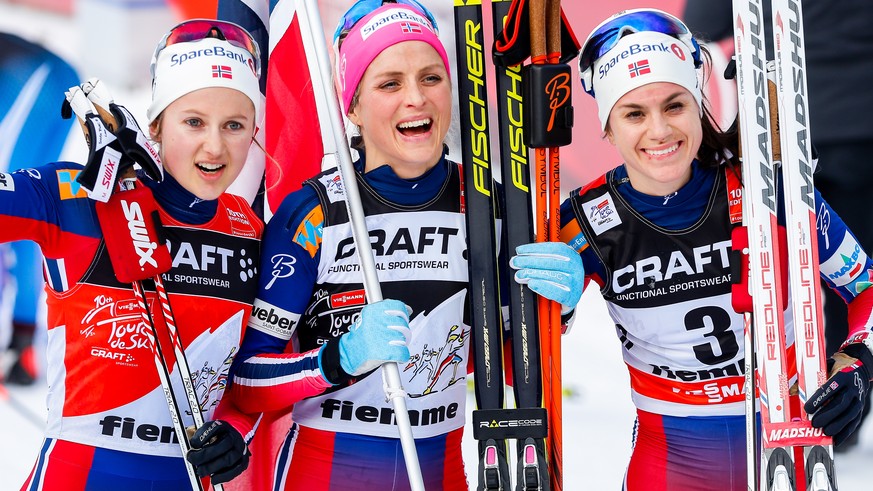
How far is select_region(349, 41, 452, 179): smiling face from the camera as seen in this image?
6.58 feet

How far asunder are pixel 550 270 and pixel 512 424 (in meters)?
0.33

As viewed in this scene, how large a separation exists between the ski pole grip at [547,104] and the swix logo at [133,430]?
987 millimetres

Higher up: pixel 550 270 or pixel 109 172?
pixel 109 172

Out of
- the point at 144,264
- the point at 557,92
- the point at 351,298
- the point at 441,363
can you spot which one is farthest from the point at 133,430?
the point at 557,92

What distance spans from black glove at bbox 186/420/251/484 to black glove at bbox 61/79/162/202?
50 centimetres

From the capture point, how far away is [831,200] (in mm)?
3559

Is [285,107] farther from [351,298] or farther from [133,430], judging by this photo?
[133,430]

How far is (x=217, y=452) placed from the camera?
1.88m

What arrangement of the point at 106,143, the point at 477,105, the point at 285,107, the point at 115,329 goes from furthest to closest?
the point at 285,107 < the point at 477,105 < the point at 115,329 < the point at 106,143

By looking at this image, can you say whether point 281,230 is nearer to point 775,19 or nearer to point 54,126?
point 775,19

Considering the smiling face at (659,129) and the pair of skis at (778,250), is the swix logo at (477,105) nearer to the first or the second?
the smiling face at (659,129)

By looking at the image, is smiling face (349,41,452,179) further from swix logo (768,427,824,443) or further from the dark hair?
swix logo (768,427,824,443)

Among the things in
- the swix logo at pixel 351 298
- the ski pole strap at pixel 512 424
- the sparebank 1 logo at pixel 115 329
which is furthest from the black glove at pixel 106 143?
the ski pole strap at pixel 512 424

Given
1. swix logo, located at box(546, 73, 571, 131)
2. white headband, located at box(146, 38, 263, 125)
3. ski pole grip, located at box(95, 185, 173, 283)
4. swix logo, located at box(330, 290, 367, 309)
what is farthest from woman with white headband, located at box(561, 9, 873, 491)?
ski pole grip, located at box(95, 185, 173, 283)
